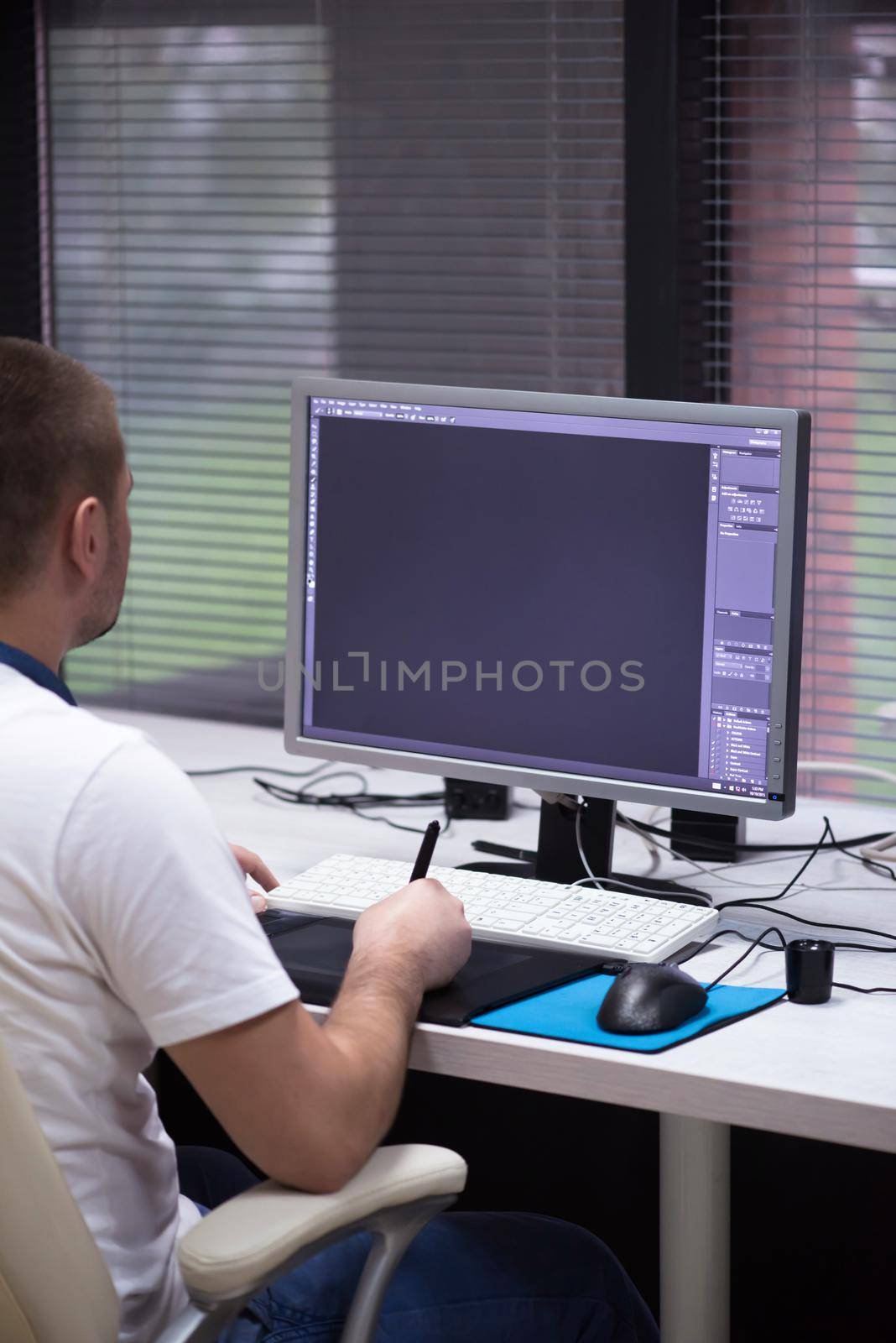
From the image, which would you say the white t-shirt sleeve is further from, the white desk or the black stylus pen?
the black stylus pen

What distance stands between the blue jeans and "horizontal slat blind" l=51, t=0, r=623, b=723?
1455 mm

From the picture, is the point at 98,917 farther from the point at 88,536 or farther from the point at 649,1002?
the point at 649,1002

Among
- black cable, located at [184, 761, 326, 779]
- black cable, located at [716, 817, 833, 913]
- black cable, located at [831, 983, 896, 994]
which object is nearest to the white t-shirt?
black cable, located at [831, 983, 896, 994]

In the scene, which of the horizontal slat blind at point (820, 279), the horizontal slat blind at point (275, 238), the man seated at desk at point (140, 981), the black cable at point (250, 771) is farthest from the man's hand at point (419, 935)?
the horizontal slat blind at point (275, 238)

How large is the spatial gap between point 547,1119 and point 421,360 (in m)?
1.23

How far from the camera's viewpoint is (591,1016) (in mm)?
1426

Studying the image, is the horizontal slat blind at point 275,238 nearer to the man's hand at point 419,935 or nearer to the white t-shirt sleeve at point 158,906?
the man's hand at point 419,935

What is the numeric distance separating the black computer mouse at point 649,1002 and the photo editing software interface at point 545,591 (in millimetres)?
275

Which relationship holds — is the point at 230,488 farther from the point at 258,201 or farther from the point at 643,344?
the point at 643,344

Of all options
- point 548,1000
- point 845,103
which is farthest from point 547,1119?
point 845,103

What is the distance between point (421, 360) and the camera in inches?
106

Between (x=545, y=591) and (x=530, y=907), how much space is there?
33 cm

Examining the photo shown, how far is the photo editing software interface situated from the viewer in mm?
1609

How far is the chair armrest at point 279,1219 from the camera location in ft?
3.77
